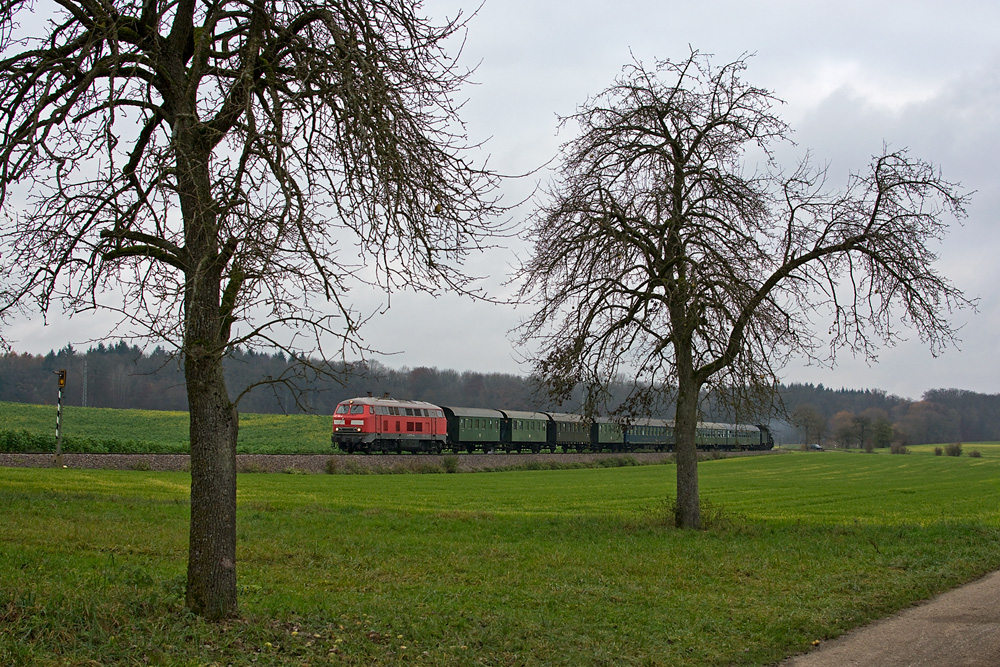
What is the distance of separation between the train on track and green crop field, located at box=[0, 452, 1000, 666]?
50.8 ft

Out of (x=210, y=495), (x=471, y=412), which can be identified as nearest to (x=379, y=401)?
(x=471, y=412)

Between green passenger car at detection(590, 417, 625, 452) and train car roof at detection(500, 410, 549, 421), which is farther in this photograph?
green passenger car at detection(590, 417, 625, 452)

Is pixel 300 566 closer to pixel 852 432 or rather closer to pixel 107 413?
pixel 107 413

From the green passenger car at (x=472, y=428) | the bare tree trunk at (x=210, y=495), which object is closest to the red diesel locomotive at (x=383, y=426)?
the green passenger car at (x=472, y=428)

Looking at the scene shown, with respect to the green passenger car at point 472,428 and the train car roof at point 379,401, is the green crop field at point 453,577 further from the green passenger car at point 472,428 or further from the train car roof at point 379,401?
the green passenger car at point 472,428

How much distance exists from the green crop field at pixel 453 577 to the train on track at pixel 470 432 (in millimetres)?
15481

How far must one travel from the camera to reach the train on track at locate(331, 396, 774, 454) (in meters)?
42.3

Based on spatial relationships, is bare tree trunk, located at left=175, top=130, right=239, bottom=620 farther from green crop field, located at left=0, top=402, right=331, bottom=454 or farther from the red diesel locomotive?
green crop field, located at left=0, top=402, right=331, bottom=454

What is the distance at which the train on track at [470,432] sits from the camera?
42.3 metres

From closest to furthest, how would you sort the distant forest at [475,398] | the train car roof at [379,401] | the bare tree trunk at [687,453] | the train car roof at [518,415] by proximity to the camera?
the bare tree trunk at [687,453] → the train car roof at [379,401] → the train car roof at [518,415] → the distant forest at [475,398]

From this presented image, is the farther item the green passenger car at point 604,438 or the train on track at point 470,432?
the green passenger car at point 604,438

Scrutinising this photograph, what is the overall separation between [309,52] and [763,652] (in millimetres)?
6712

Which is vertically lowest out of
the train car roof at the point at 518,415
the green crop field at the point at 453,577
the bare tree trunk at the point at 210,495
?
the green crop field at the point at 453,577

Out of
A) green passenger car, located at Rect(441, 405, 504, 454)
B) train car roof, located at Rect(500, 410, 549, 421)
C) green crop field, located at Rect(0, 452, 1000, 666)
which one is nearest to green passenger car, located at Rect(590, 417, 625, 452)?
train car roof, located at Rect(500, 410, 549, 421)
